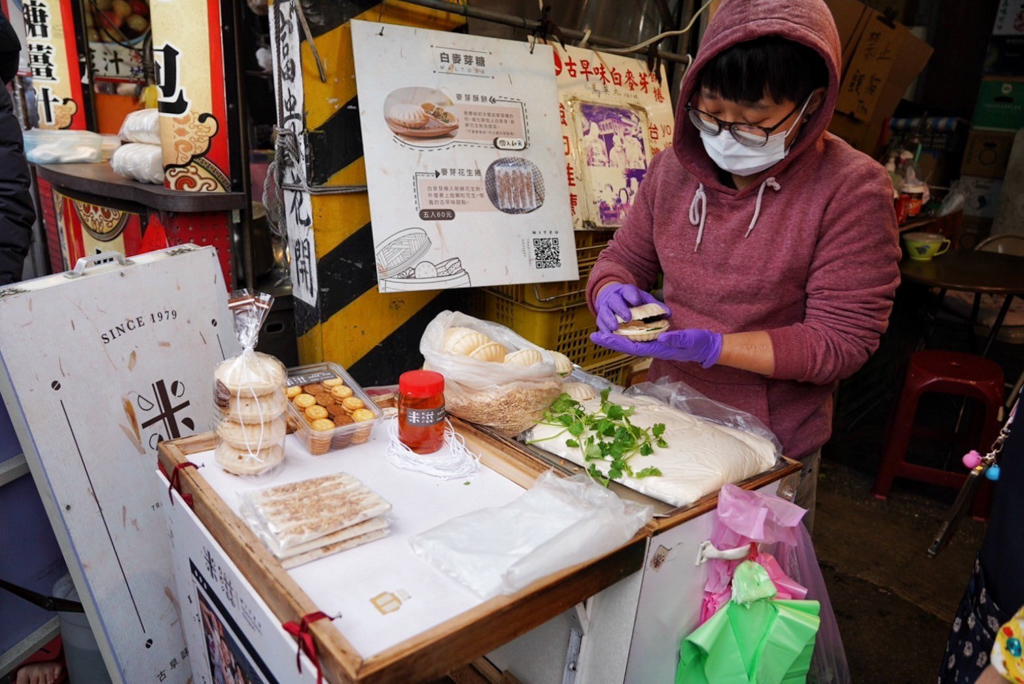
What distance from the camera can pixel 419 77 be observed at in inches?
91.4

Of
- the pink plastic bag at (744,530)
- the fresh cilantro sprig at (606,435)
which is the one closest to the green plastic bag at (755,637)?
the pink plastic bag at (744,530)

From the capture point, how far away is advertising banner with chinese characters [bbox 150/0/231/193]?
8.00 feet

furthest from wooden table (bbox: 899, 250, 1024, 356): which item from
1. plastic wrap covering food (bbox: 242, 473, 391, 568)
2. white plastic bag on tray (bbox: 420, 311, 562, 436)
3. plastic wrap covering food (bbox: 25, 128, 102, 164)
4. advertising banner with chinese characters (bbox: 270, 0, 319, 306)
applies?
plastic wrap covering food (bbox: 25, 128, 102, 164)

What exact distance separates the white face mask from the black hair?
6cm

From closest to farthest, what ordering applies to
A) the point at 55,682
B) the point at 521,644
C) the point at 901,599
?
the point at 521,644 → the point at 55,682 → the point at 901,599

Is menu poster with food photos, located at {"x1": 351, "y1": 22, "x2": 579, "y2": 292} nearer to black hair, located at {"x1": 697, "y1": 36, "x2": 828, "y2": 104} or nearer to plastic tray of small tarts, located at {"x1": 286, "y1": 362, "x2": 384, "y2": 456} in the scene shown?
plastic tray of small tarts, located at {"x1": 286, "y1": 362, "x2": 384, "y2": 456}

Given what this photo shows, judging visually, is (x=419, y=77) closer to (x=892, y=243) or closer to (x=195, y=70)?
(x=195, y=70)

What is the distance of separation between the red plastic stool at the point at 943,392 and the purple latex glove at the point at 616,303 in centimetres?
242

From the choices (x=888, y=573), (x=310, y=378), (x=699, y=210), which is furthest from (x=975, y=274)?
(x=310, y=378)

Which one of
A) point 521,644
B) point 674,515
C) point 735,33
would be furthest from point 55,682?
point 735,33

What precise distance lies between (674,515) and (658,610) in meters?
0.21

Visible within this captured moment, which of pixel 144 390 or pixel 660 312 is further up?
pixel 660 312

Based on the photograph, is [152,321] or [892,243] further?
[152,321]

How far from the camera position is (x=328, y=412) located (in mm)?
1495
